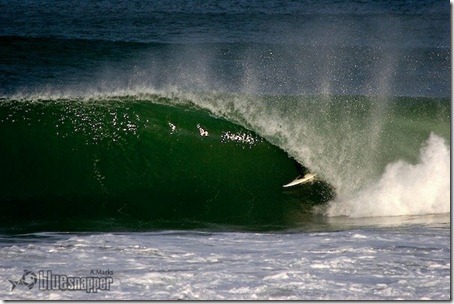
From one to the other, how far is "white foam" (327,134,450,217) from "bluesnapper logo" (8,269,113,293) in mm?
2027

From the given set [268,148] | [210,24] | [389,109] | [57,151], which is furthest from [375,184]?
[210,24]

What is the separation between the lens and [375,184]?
19.9 feet

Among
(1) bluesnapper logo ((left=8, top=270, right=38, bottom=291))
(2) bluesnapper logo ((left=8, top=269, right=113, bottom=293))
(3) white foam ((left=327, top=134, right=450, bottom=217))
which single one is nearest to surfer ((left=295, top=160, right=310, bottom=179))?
(3) white foam ((left=327, top=134, right=450, bottom=217))

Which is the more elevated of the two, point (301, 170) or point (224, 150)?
point (224, 150)

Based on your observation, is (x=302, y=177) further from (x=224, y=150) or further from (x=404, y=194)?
(x=404, y=194)

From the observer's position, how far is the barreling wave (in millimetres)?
5879

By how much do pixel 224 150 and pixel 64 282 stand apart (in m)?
2.46

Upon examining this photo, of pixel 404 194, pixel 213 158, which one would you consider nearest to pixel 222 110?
pixel 213 158

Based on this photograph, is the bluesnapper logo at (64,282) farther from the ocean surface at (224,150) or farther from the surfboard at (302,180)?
the surfboard at (302,180)

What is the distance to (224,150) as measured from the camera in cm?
653

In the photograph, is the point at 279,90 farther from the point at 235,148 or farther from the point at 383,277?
the point at 383,277

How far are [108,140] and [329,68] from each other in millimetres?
2582

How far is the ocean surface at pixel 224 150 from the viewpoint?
4.46 metres

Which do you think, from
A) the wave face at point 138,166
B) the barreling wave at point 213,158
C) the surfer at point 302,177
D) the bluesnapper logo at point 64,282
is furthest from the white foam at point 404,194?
the bluesnapper logo at point 64,282
